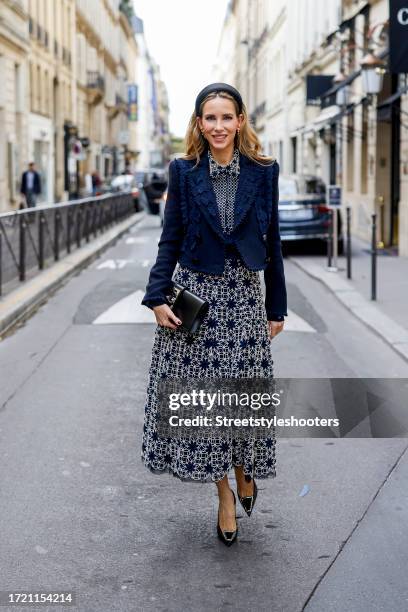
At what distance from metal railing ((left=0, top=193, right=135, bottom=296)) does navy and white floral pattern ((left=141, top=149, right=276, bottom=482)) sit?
8051 millimetres

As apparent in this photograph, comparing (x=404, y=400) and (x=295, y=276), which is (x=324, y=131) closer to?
(x=295, y=276)

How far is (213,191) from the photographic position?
13.5ft

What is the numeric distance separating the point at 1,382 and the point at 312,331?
11.4ft

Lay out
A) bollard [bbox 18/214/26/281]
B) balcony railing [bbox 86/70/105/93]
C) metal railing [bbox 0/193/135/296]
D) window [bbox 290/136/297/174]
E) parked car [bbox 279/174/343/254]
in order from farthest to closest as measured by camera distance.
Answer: balcony railing [bbox 86/70/105/93] < window [bbox 290/136/297/174] < parked car [bbox 279/174/343/254] < bollard [bbox 18/214/26/281] < metal railing [bbox 0/193/135/296]

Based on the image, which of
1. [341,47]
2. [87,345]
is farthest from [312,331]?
[341,47]

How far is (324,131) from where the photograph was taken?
31016mm

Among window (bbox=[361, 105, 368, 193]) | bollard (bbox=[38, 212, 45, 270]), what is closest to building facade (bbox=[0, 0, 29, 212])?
window (bbox=[361, 105, 368, 193])

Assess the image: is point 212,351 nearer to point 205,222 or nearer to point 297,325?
point 205,222

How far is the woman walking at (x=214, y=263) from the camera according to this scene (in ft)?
13.4

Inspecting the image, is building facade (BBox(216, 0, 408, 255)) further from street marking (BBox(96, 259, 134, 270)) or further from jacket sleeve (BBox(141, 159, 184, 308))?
street marking (BBox(96, 259, 134, 270))

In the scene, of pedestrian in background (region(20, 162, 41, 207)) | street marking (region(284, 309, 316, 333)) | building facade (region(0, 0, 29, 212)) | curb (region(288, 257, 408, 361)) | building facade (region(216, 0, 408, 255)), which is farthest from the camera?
building facade (region(0, 0, 29, 212))

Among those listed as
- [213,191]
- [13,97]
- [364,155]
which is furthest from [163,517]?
[13,97]

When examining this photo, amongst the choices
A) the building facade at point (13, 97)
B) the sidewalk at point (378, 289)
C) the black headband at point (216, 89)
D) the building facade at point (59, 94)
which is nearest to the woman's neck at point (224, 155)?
the black headband at point (216, 89)

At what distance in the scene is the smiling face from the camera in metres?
4.03
